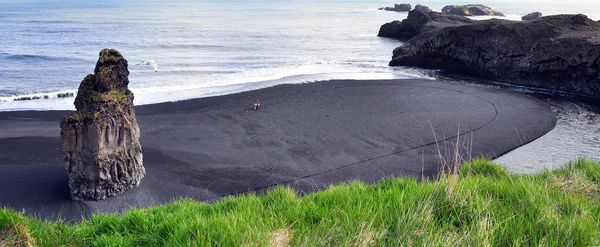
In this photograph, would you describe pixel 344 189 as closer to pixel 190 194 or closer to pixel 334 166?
pixel 190 194

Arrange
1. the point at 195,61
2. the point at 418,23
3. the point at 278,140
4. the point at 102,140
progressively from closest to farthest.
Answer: the point at 102,140, the point at 278,140, the point at 195,61, the point at 418,23

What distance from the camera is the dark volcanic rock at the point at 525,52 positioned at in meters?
24.6

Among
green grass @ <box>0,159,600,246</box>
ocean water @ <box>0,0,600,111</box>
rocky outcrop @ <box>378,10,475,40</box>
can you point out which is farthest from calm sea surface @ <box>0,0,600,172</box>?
green grass @ <box>0,159,600,246</box>

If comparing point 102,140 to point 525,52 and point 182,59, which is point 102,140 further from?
point 182,59

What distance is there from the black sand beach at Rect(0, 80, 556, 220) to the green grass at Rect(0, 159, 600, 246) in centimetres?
473

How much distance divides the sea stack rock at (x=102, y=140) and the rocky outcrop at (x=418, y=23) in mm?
38097

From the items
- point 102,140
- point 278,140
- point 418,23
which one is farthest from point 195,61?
point 418,23

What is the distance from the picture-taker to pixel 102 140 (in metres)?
11.1

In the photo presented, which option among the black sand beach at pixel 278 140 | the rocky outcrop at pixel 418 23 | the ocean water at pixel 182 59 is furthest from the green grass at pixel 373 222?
the rocky outcrop at pixel 418 23

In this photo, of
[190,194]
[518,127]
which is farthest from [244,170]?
[518,127]

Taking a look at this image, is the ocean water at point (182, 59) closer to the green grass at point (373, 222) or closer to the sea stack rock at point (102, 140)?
the sea stack rock at point (102, 140)

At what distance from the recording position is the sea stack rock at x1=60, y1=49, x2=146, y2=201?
431 inches

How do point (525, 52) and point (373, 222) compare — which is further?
point (525, 52)

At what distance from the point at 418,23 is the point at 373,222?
48150mm
